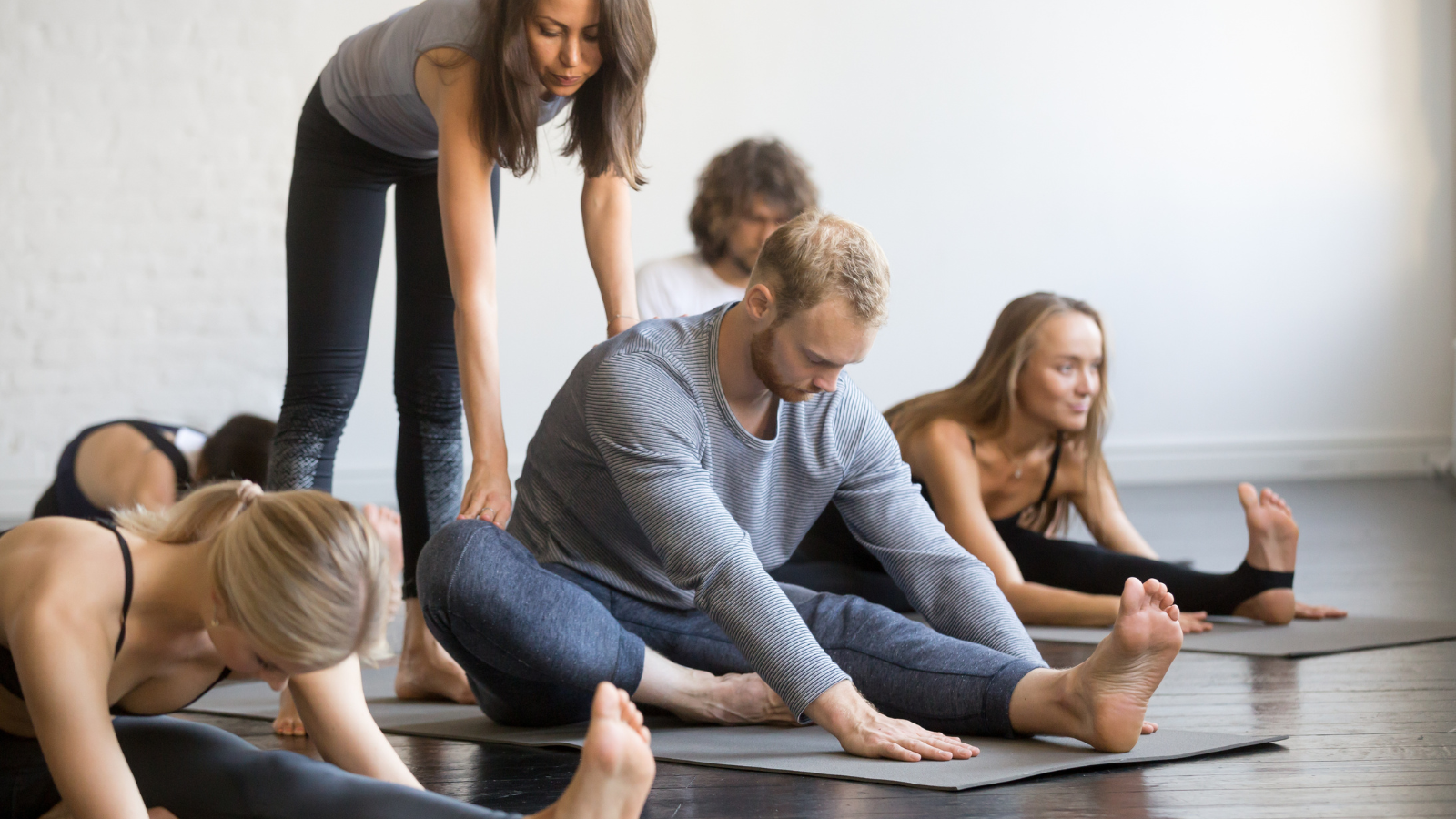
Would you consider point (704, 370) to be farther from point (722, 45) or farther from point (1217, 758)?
point (722, 45)

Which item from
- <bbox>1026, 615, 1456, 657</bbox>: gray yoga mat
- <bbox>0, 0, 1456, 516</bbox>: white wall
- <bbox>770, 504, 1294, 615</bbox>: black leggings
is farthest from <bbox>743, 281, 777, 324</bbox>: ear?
<bbox>0, 0, 1456, 516</bbox>: white wall

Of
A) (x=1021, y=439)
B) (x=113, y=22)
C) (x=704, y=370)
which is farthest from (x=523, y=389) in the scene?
(x=704, y=370)

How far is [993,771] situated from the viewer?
4.35ft

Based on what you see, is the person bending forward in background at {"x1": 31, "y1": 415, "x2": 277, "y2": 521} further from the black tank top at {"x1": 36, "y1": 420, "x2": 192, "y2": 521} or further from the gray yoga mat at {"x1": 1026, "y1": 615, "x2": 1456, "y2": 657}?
the gray yoga mat at {"x1": 1026, "y1": 615, "x2": 1456, "y2": 657}

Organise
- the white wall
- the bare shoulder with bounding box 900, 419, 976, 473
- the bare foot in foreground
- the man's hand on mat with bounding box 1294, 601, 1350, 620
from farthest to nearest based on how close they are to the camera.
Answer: the white wall, the bare shoulder with bounding box 900, 419, 976, 473, the man's hand on mat with bounding box 1294, 601, 1350, 620, the bare foot in foreground

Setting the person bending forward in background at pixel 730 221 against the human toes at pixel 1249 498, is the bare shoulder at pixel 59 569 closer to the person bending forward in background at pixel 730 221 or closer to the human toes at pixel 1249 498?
the human toes at pixel 1249 498

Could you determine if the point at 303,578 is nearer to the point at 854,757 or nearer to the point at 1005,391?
the point at 854,757

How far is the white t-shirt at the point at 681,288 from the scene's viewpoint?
3191 millimetres

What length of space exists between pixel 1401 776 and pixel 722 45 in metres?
4.14

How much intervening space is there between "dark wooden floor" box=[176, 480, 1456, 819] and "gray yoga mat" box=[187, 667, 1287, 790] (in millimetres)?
16

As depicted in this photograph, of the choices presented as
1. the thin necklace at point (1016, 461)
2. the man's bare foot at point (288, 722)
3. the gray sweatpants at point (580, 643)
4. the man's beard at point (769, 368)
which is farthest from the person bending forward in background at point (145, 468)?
the thin necklace at point (1016, 461)

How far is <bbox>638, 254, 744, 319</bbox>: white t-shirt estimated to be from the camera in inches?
126

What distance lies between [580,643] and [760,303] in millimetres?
464

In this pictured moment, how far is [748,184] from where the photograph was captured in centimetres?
313
